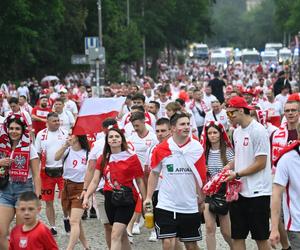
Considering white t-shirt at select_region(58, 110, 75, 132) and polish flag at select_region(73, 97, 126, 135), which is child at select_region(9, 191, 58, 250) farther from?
white t-shirt at select_region(58, 110, 75, 132)

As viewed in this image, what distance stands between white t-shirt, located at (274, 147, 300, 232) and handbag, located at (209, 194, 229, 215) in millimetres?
2701

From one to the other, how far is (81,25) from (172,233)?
45.8 meters

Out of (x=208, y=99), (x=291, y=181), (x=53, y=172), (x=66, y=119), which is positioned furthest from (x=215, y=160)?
(x=208, y=99)

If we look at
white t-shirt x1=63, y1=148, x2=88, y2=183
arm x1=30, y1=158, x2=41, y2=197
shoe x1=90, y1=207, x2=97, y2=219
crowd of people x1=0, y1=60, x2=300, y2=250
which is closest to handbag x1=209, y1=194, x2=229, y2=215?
crowd of people x1=0, y1=60, x2=300, y2=250

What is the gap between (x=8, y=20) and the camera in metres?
37.7

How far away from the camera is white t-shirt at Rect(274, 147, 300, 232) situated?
799 centimetres

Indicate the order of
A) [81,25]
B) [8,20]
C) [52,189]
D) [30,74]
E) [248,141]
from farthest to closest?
1. [30,74]
2. [81,25]
3. [8,20]
4. [52,189]
5. [248,141]

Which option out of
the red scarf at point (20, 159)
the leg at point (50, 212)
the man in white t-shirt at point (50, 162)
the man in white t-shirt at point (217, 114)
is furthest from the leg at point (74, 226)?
the man in white t-shirt at point (217, 114)

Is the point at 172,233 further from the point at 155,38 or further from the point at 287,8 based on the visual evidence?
the point at 287,8

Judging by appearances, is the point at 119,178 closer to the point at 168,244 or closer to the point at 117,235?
the point at 117,235

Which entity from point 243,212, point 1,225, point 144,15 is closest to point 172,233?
point 243,212

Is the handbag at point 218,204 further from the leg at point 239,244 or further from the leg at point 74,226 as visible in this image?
the leg at point 74,226

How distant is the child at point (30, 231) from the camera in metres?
7.93

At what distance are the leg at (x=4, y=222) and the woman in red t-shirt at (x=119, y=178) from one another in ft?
2.73
